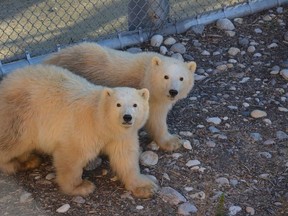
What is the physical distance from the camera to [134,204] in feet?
14.2

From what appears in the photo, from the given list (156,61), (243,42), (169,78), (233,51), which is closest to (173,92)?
(169,78)

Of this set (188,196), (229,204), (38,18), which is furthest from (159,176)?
(38,18)

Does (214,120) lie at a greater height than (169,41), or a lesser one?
lesser

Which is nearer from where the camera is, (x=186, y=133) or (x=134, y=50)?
(x=186, y=133)

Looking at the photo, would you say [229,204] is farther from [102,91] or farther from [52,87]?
[52,87]

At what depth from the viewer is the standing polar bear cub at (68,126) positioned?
425 centimetres

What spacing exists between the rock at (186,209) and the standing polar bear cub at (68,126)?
27 centimetres

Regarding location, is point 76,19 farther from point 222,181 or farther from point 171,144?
point 222,181

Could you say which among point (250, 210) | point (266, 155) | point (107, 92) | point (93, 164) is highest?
point (107, 92)

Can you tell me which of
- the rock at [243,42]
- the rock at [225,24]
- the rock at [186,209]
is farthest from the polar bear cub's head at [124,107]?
the rock at [225,24]

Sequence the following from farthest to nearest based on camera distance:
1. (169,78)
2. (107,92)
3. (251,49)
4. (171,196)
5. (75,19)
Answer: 1. (75,19)
2. (251,49)
3. (169,78)
4. (171,196)
5. (107,92)

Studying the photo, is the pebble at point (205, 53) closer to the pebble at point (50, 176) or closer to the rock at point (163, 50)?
the rock at point (163, 50)

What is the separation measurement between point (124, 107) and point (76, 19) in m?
3.54

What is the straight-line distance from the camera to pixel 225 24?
267 inches
